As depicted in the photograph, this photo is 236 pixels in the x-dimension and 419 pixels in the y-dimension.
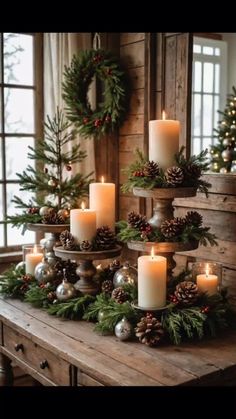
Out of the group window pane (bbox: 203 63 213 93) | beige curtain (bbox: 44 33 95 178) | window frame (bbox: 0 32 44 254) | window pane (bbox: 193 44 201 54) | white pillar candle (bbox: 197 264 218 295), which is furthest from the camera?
window pane (bbox: 203 63 213 93)

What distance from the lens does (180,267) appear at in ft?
6.92

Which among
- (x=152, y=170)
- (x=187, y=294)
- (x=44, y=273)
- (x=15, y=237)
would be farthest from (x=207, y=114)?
(x=187, y=294)

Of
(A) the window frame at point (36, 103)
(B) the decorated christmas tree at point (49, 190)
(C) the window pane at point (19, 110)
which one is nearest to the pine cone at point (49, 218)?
(B) the decorated christmas tree at point (49, 190)

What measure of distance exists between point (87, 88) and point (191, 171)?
1.14m

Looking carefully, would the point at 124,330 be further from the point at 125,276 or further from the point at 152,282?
the point at 125,276

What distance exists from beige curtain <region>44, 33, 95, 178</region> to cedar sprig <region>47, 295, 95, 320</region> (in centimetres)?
100

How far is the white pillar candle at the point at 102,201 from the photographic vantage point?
1.82 m

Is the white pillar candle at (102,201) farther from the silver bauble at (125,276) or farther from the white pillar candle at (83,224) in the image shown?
the silver bauble at (125,276)

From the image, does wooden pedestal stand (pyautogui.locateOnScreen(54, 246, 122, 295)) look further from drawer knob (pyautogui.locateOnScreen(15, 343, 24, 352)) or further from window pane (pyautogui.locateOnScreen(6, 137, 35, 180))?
window pane (pyautogui.locateOnScreen(6, 137, 35, 180))

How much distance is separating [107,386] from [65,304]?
1.67 feet

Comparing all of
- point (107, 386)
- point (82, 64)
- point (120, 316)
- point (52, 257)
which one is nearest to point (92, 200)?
point (52, 257)

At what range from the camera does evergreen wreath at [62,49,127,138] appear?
2457 millimetres

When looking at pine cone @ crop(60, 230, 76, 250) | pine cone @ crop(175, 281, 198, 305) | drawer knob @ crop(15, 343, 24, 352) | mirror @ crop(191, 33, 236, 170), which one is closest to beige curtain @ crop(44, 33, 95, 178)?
pine cone @ crop(60, 230, 76, 250)

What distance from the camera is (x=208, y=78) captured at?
15.4ft
